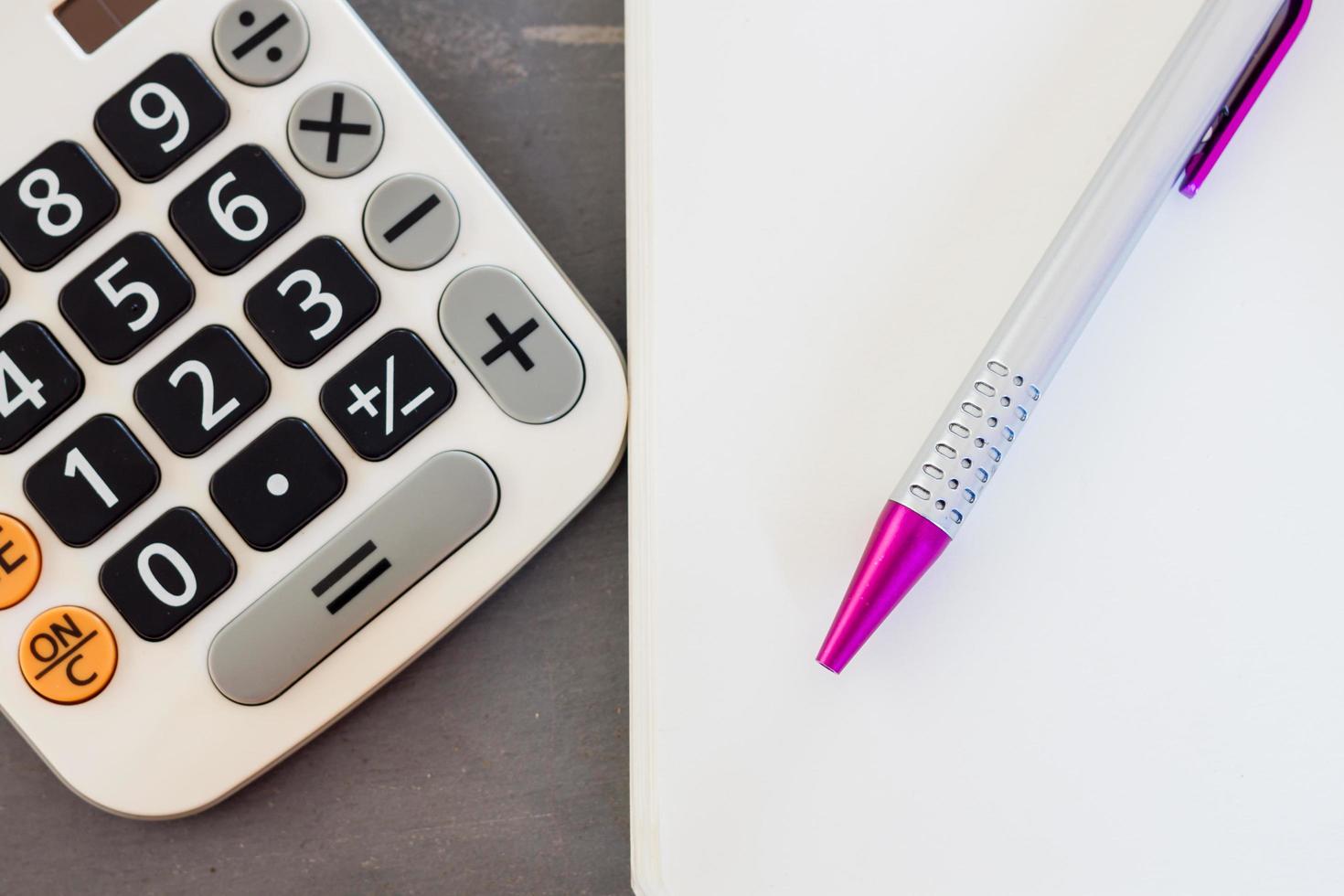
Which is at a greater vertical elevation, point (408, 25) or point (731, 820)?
point (408, 25)

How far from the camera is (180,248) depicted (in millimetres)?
253

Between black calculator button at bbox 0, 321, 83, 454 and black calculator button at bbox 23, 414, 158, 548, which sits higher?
black calculator button at bbox 0, 321, 83, 454

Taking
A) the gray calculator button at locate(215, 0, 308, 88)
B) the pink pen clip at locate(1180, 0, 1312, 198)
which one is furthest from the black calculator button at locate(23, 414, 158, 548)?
the pink pen clip at locate(1180, 0, 1312, 198)

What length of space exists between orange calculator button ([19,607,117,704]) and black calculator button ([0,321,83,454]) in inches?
2.0

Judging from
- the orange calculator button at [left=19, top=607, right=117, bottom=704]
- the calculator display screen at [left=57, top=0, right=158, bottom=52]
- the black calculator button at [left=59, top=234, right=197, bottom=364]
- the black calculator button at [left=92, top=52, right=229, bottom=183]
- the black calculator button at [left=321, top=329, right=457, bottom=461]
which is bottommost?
the orange calculator button at [left=19, top=607, right=117, bottom=704]

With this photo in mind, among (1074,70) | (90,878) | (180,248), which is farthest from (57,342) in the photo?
(1074,70)

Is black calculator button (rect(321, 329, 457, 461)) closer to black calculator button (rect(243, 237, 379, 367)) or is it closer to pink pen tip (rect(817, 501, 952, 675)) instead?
black calculator button (rect(243, 237, 379, 367))

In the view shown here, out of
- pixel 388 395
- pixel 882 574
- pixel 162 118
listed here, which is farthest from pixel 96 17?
pixel 882 574

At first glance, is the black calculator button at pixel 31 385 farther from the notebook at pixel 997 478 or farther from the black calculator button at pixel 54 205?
the notebook at pixel 997 478

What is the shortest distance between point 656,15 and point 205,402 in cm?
16

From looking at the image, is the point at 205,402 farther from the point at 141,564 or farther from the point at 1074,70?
the point at 1074,70

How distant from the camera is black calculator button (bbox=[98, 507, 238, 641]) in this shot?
25 centimetres

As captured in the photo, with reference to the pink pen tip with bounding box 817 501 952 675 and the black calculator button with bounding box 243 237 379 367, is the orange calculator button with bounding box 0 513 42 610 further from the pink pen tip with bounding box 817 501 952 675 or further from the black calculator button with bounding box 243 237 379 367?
the pink pen tip with bounding box 817 501 952 675

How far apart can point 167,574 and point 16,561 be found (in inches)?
1.7
